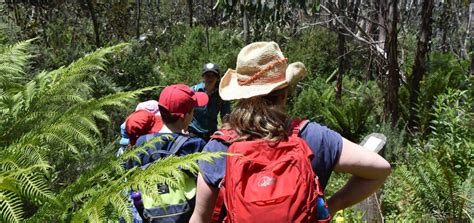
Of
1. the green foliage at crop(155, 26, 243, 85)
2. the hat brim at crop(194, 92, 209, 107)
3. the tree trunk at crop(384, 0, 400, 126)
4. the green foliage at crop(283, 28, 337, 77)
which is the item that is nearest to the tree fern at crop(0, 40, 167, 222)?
the hat brim at crop(194, 92, 209, 107)

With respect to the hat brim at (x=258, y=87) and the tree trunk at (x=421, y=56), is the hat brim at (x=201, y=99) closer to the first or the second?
the hat brim at (x=258, y=87)

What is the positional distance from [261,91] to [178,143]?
87cm

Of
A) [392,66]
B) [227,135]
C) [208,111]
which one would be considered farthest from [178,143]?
[392,66]

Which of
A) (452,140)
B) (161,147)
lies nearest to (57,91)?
(161,147)

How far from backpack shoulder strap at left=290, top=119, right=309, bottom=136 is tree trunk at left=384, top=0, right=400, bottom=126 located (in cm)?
578

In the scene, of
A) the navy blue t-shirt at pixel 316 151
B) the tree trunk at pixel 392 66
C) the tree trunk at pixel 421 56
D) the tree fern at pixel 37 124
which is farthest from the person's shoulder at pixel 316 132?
the tree trunk at pixel 421 56

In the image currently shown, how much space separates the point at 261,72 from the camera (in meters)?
1.88

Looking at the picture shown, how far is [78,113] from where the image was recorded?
2.10 meters

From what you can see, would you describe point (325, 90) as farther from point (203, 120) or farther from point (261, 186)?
point (261, 186)

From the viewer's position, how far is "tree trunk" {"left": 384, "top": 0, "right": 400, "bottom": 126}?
7.28 metres

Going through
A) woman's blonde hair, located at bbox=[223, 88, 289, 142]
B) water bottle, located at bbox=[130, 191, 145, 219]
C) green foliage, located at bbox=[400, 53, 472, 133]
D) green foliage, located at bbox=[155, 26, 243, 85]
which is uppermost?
woman's blonde hair, located at bbox=[223, 88, 289, 142]

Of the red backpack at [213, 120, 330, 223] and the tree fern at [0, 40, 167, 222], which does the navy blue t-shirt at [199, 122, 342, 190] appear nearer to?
the red backpack at [213, 120, 330, 223]

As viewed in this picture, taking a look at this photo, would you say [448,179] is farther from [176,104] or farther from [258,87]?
[258,87]

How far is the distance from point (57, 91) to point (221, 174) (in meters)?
0.96
